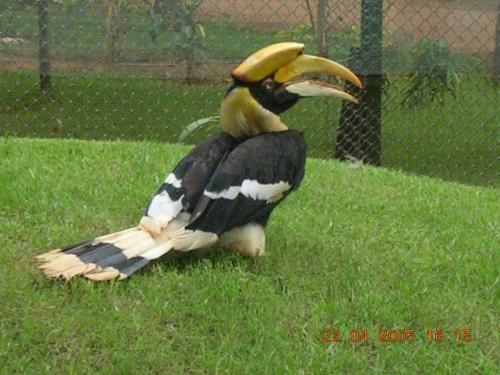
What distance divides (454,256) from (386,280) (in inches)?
16.3

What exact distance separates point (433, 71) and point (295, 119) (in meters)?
0.97

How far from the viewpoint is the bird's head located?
2760mm

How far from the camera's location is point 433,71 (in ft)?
17.4

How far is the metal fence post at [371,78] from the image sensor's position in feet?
16.8

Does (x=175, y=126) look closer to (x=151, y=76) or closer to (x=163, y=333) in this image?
(x=151, y=76)

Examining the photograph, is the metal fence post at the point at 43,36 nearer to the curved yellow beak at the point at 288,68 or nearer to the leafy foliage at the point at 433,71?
the leafy foliage at the point at 433,71

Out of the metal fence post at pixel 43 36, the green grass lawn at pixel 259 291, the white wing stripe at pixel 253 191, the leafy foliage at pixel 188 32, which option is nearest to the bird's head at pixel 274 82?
the white wing stripe at pixel 253 191

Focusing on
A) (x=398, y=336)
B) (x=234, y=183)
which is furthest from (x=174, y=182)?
(x=398, y=336)

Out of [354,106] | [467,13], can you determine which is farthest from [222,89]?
[467,13]

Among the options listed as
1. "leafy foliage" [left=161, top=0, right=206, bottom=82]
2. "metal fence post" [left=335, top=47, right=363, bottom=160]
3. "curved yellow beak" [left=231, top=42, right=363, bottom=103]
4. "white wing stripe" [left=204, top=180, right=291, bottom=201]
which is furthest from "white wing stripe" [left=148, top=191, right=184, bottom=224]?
"metal fence post" [left=335, top=47, right=363, bottom=160]

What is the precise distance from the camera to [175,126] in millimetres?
5867

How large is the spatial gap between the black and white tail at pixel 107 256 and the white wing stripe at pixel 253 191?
0.22m

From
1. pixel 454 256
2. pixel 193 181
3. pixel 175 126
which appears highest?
pixel 193 181

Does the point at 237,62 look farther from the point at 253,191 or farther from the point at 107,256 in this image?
the point at 107,256
